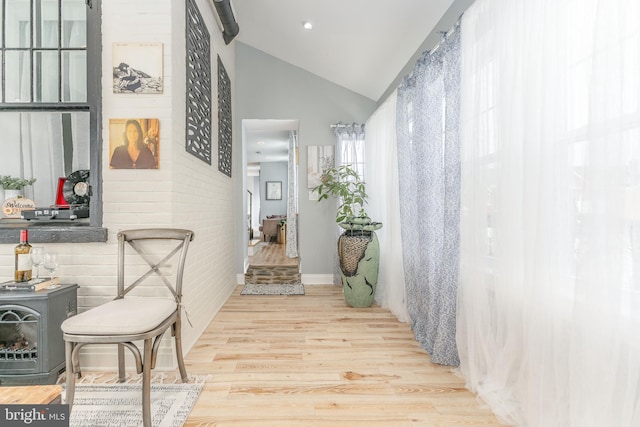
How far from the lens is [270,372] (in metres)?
2.03

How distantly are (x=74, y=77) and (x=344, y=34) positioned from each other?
2.40m

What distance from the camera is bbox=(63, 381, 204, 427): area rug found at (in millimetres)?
1558

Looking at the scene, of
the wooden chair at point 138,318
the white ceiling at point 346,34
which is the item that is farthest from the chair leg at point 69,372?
the white ceiling at point 346,34

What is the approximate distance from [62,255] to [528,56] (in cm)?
283

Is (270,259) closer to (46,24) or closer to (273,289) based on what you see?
(273,289)

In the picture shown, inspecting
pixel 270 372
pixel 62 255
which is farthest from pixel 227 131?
pixel 270 372

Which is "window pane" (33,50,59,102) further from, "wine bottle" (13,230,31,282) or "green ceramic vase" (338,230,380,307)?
"green ceramic vase" (338,230,380,307)

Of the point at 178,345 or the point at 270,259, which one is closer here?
the point at 178,345

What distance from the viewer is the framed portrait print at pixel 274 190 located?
34.3ft

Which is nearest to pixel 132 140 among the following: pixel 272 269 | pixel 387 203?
pixel 387 203

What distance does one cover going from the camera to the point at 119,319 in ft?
4.87

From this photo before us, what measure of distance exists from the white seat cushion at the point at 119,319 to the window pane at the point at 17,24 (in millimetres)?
1867

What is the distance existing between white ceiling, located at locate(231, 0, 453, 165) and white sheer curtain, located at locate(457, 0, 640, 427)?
1.14 meters

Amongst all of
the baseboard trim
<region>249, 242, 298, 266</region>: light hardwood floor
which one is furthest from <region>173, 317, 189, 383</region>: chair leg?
<region>249, 242, 298, 266</region>: light hardwood floor
